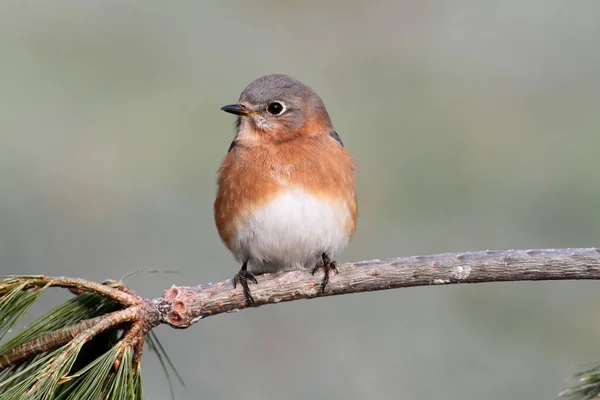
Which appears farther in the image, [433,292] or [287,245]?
[433,292]

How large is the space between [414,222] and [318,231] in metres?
2.50

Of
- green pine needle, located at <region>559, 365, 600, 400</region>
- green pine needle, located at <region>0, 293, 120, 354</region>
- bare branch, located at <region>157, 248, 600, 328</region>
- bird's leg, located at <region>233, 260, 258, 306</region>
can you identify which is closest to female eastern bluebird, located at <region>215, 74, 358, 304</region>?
bird's leg, located at <region>233, 260, 258, 306</region>

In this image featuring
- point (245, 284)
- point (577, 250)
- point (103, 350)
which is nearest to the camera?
point (577, 250)

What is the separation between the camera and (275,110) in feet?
15.2

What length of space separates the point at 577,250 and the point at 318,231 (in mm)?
1686

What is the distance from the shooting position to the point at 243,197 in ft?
13.9

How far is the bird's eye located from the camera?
4621mm

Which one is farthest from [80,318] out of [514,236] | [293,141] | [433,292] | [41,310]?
[514,236]

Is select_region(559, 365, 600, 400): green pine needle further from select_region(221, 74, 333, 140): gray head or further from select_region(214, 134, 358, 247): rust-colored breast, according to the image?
select_region(221, 74, 333, 140): gray head

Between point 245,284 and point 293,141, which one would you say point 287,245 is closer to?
point 293,141

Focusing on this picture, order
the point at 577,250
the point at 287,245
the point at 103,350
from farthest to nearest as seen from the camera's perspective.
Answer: the point at 287,245 < the point at 103,350 < the point at 577,250

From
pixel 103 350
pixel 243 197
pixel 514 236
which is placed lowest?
pixel 514 236

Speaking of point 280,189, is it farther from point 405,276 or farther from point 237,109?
point 405,276

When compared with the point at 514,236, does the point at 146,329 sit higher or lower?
higher
